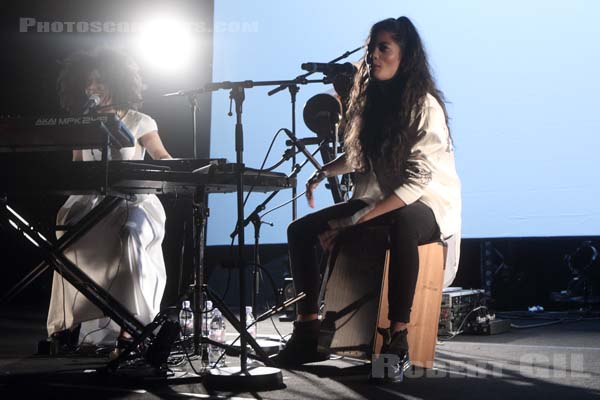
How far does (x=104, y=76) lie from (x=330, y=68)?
1150 millimetres

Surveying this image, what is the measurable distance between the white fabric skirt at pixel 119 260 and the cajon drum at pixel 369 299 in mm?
845

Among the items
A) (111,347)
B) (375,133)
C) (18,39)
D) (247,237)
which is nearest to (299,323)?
(375,133)

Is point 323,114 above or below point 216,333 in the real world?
above

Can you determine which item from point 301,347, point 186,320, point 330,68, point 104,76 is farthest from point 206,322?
point 104,76

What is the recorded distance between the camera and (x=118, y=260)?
9.34 feet

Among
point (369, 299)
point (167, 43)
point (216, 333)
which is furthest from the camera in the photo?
point (167, 43)

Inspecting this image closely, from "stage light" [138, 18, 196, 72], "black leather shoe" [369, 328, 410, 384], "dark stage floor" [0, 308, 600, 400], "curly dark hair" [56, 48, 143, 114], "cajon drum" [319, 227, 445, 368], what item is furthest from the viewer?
"stage light" [138, 18, 196, 72]

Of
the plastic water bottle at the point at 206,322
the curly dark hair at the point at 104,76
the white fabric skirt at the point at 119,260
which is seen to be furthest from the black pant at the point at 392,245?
the curly dark hair at the point at 104,76

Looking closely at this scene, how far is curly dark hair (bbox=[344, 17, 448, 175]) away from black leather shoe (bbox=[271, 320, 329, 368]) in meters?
0.54

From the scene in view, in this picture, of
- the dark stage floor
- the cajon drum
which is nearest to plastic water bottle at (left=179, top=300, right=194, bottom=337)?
the dark stage floor

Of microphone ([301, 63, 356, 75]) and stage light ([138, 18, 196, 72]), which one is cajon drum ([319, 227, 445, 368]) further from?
stage light ([138, 18, 196, 72])

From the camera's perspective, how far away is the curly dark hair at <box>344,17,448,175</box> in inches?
89.0

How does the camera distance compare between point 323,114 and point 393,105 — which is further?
point 323,114

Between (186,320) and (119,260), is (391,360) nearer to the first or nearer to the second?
(186,320)
